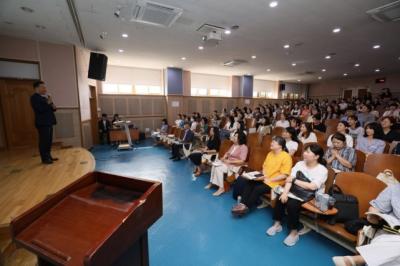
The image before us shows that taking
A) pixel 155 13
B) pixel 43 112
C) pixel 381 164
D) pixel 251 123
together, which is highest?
pixel 155 13

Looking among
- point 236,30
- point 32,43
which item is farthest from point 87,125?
point 236,30

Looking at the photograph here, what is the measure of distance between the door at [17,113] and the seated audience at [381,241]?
766 cm

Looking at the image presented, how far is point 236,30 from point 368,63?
798 cm

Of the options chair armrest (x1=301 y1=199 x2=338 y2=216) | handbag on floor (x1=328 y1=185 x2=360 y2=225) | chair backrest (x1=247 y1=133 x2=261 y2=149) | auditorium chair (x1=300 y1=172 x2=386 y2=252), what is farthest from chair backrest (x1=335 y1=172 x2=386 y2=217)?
chair backrest (x1=247 y1=133 x2=261 y2=149)

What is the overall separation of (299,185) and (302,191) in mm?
76

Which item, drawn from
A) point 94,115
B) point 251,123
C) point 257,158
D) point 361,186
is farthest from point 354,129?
point 94,115

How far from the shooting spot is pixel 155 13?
12.7 feet

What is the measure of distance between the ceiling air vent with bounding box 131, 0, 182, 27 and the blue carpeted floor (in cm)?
353

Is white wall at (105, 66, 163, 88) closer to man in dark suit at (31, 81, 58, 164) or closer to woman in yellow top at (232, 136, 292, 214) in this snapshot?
man in dark suit at (31, 81, 58, 164)

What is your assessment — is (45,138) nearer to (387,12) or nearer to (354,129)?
(354,129)

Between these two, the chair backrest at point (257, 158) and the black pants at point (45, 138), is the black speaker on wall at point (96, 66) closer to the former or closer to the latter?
the black pants at point (45, 138)

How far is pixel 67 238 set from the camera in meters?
0.82

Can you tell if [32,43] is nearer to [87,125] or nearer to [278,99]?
[87,125]

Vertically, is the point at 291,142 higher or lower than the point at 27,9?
lower
